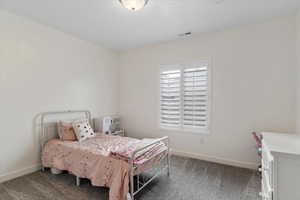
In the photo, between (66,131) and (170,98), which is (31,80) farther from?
(170,98)

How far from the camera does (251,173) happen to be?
273cm

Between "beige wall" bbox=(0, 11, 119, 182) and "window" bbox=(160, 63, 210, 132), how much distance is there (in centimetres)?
186

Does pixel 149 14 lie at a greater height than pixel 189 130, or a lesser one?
greater

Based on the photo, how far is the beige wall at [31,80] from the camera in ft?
8.09

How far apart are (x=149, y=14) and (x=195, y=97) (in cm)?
189

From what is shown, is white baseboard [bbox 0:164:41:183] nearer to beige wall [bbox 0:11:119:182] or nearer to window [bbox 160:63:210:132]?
beige wall [bbox 0:11:119:182]

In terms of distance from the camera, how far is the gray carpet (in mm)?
2111

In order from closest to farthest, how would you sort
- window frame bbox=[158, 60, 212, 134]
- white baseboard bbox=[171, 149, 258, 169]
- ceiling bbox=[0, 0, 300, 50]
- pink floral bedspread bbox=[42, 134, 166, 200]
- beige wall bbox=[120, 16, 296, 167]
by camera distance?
pink floral bedspread bbox=[42, 134, 166, 200]
ceiling bbox=[0, 0, 300, 50]
beige wall bbox=[120, 16, 296, 167]
white baseboard bbox=[171, 149, 258, 169]
window frame bbox=[158, 60, 212, 134]

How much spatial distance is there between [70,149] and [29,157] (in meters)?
0.91

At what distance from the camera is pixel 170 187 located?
233 cm

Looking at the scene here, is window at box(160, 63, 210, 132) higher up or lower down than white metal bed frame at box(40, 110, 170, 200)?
higher up

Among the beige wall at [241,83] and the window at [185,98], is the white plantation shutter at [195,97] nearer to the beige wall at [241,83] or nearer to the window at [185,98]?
the window at [185,98]

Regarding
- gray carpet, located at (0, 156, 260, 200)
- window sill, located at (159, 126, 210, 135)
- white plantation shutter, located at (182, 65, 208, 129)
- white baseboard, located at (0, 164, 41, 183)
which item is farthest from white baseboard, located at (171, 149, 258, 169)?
white baseboard, located at (0, 164, 41, 183)

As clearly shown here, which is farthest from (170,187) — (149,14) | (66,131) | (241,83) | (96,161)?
(149,14)
